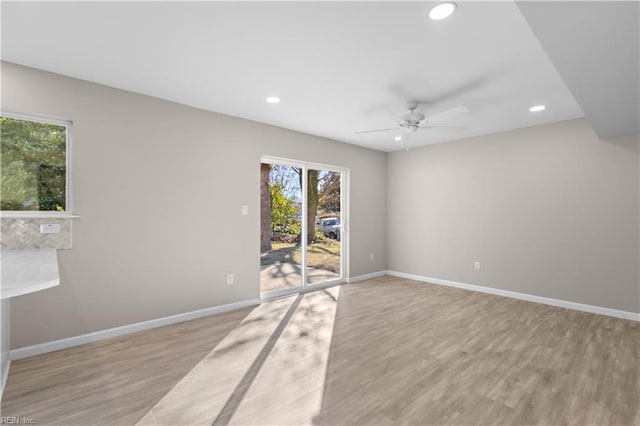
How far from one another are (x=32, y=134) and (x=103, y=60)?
987 mm

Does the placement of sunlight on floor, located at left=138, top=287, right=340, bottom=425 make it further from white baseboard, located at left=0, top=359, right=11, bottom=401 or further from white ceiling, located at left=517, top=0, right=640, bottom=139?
white ceiling, located at left=517, top=0, right=640, bottom=139

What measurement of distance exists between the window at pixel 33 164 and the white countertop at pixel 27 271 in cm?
46

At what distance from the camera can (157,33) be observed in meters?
2.15

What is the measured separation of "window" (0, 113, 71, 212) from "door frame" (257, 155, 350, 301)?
2.13 meters

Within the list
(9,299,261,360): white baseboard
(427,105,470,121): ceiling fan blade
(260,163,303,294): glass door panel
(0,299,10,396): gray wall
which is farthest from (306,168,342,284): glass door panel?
(0,299,10,396): gray wall

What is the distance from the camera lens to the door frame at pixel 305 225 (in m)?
4.52

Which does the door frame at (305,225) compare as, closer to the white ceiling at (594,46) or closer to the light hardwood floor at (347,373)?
the light hardwood floor at (347,373)

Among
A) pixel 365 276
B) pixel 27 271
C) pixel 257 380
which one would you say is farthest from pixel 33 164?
pixel 365 276

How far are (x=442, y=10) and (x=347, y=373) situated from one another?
2.59 meters

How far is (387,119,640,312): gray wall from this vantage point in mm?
3752

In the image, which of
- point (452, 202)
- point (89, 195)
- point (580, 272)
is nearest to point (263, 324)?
point (89, 195)

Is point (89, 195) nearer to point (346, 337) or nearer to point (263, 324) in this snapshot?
point (263, 324)

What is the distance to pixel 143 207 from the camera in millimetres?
3242

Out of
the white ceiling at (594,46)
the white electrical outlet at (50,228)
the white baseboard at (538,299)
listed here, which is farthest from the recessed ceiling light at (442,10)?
the white baseboard at (538,299)
